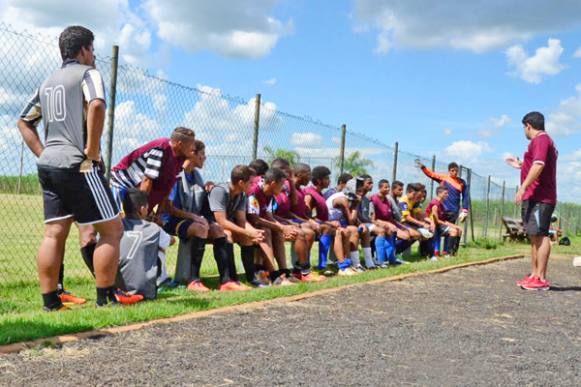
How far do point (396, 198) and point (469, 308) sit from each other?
5.35 metres

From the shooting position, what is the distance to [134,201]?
5902 mm

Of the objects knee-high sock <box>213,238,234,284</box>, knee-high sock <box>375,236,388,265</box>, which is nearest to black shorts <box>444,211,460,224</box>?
knee-high sock <box>375,236,388,265</box>

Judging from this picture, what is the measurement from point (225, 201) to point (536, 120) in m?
3.99

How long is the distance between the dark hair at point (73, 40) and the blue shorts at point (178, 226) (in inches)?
96.8

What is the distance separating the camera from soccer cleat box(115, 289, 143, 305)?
200 inches

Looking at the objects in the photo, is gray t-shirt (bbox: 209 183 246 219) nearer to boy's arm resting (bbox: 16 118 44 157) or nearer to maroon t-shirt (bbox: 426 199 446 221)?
boy's arm resting (bbox: 16 118 44 157)

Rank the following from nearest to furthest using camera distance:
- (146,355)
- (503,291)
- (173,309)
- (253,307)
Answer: (146,355), (173,309), (253,307), (503,291)

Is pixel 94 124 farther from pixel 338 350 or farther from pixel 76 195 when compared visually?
pixel 338 350

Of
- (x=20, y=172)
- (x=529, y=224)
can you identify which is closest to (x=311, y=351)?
(x=20, y=172)

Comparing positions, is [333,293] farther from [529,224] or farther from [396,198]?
[396,198]

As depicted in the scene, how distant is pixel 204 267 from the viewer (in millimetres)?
8617

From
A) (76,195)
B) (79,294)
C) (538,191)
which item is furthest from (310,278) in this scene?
(76,195)

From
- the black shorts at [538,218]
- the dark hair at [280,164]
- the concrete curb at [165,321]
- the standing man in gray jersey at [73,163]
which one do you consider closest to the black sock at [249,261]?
the concrete curb at [165,321]

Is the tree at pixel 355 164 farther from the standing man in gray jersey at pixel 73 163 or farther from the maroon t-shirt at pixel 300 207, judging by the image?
the standing man in gray jersey at pixel 73 163
